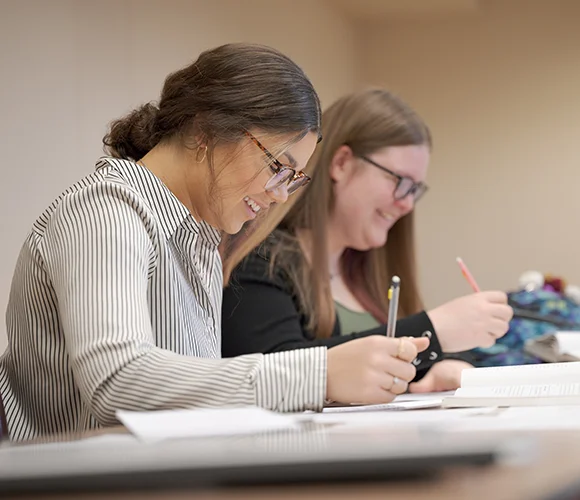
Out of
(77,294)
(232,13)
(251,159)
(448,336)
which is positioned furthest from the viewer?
(232,13)

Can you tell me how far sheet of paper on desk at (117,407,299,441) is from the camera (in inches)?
26.9

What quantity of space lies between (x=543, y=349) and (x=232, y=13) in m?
1.52

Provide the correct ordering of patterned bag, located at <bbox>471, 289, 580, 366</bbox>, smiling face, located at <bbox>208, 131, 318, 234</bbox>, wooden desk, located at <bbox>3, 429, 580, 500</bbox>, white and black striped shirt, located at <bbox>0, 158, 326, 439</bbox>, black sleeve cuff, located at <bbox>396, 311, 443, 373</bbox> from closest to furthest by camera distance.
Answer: wooden desk, located at <bbox>3, 429, 580, 500</bbox> → white and black striped shirt, located at <bbox>0, 158, 326, 439</bbox> → smiling face, located at <bbox>208, 131, 318, 234</bbox> → black sleeve cuff, located at <bbox>396, 311, 443, 373</bbox> → patterned bag, located at <bbox>471, 289, 580, 366</bbox>

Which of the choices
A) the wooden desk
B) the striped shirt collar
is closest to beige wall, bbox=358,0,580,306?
the striped shirt collar

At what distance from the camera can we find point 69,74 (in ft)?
7.06

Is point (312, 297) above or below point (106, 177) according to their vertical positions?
below

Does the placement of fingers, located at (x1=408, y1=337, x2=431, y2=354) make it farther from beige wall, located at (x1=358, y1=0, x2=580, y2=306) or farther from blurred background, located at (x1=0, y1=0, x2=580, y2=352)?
beige wall, located at (x1=358, y1=0, x2=580, y2=306)

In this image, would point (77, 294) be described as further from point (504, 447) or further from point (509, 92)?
point (509, 92)

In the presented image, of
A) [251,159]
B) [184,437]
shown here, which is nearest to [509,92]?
[251,159]

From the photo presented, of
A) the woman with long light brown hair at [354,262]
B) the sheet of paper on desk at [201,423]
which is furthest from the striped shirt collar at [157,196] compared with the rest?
the woman with long light brown hair at [354,262]

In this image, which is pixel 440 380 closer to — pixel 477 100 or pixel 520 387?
pixel 520 387

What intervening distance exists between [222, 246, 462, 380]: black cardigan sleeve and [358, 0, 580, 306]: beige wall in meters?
2.05

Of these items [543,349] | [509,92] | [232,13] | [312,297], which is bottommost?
[543,349]

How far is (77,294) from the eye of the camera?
94cm
